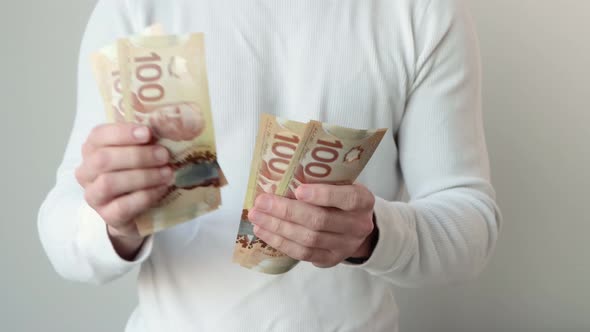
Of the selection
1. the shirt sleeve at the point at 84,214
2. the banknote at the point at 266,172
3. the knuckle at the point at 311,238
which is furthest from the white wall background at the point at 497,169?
the knuckle at the point at 311,238

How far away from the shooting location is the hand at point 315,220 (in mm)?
660

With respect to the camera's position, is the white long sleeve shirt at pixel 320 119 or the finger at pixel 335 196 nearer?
the finger at pixel 335 196

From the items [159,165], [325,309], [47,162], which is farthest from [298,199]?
[47,162]

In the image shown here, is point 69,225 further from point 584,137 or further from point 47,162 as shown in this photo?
point 584,137

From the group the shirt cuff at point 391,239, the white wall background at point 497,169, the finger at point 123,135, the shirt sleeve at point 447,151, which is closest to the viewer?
the finger at point 123,135

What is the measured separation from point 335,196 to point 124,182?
8.4 inches

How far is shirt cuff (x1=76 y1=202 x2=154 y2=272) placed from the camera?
742 mm

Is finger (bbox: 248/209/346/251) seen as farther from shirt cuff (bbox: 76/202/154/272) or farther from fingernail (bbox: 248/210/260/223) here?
shirt cuff (bbox: 76/202/154/272)

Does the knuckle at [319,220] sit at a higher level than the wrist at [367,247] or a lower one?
higher

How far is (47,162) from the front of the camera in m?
1.38

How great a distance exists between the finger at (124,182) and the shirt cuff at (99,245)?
9 cm

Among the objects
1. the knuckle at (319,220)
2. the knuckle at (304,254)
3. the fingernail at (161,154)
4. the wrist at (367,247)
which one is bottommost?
the wrist at (367,247)

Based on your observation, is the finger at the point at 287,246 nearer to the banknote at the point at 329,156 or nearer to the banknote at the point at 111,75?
the banknote at the point at 329,156

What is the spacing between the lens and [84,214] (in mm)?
765
